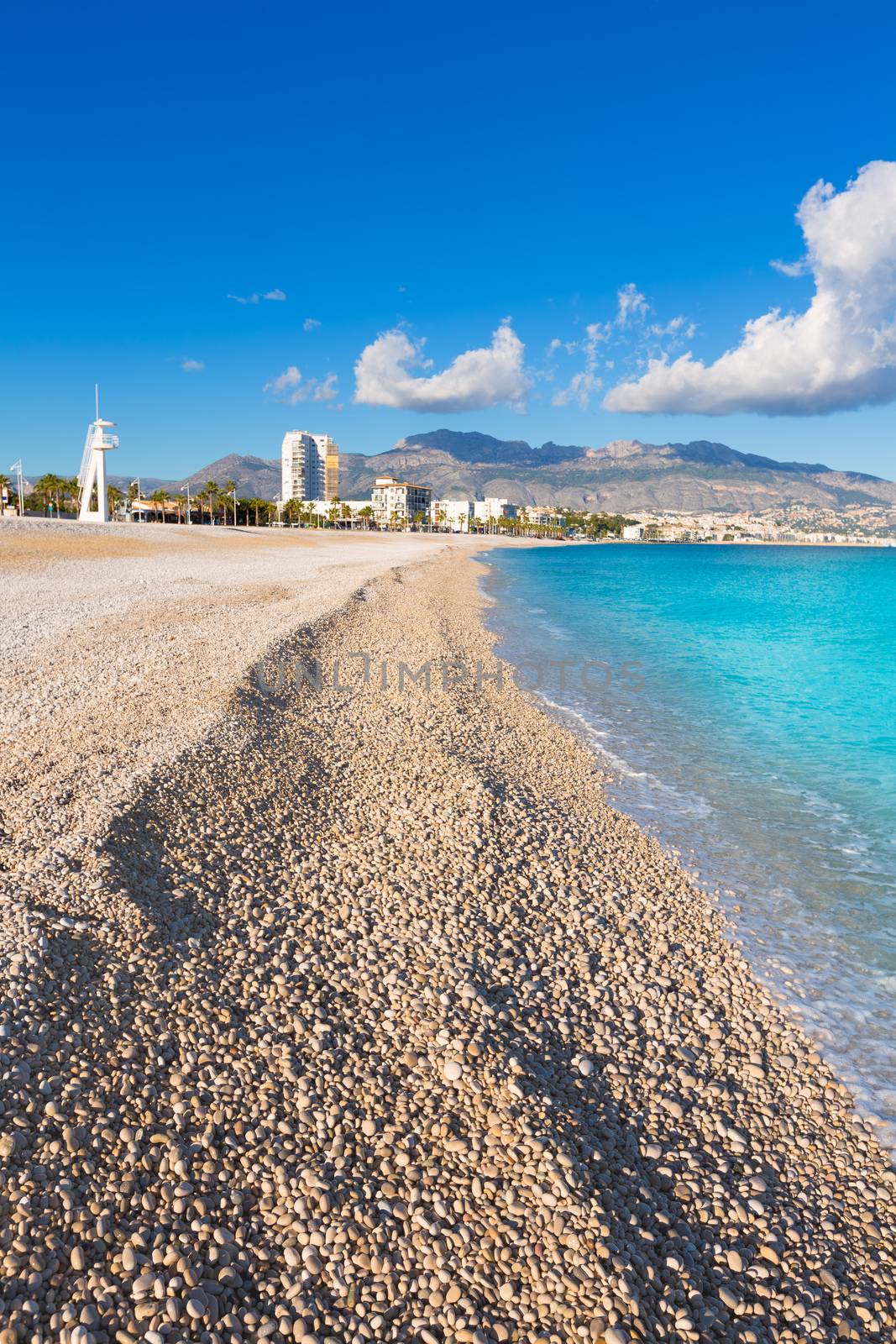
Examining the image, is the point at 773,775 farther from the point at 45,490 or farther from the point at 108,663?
the point at 45,490

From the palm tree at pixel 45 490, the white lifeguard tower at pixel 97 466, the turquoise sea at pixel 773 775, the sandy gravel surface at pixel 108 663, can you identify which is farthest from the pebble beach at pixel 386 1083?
the palm tree at pixel 45 490

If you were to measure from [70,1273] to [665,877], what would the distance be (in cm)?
703

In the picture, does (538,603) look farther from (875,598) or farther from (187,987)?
(875,598)

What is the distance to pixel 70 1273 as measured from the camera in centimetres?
361

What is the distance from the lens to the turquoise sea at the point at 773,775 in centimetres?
726

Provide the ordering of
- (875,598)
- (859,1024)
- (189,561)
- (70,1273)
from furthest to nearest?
1. (875,598)
2. (189,561)
3. (859,1024)
4. (70,1273)

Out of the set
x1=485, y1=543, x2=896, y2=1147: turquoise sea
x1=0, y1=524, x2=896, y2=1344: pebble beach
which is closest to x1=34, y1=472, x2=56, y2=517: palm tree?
x1=485, y1=543, x2=896, y2=1147: turquoise sea

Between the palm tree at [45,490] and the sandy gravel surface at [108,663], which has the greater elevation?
the palm tree at [45,490]

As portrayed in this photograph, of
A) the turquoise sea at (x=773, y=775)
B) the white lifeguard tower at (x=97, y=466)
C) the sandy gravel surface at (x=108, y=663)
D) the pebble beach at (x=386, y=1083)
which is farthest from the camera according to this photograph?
the white lifeguard tower at (x=97, y=466)

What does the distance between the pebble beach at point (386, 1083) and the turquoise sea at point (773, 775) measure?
656 millimetres

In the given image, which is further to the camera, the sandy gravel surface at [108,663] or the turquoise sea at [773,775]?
the sandy gravel surface at [108,663]

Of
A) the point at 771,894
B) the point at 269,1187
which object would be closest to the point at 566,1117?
the point at 269,1187

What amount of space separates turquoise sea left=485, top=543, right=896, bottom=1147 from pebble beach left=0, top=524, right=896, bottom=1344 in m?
0.66

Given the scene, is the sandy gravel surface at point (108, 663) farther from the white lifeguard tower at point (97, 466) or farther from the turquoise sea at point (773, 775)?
the white lifeguard tower at point (97, 466)
